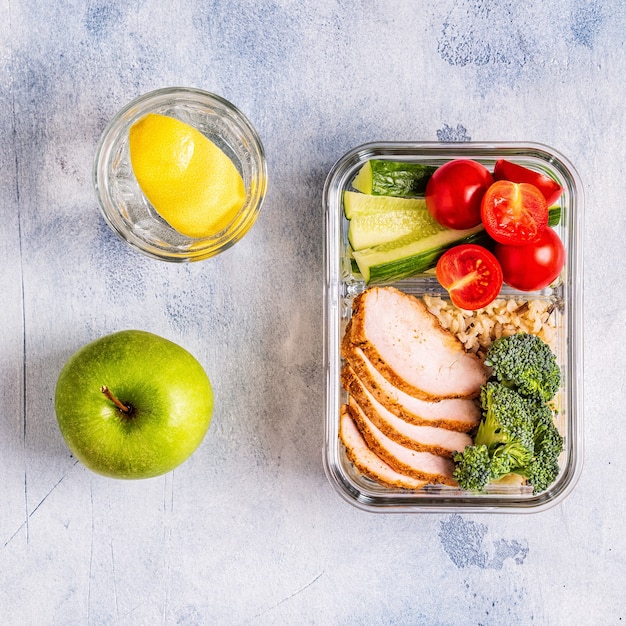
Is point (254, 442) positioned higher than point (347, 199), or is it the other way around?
point (347, 199)

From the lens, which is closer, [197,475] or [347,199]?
[347,199]

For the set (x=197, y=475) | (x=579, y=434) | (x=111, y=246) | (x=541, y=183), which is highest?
(x=541, y=183)

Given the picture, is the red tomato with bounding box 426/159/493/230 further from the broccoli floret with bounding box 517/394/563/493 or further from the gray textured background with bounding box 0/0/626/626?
the broccoli floret with bounding box 517/394/563/493

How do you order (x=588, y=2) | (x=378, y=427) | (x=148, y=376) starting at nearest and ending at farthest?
(x=148, y=376) < (x=378, y=427) < (x=588, y=2)

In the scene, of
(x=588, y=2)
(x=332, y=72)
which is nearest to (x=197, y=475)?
(x=332, y=72)

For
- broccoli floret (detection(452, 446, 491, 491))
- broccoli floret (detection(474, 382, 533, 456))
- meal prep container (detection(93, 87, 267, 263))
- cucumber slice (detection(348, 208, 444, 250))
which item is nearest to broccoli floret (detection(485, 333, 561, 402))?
broccoli floret (detection(474, 382, 533, 456))

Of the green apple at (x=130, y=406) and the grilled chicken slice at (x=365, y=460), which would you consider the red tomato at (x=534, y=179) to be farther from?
the green apple at (x=130, y=406)

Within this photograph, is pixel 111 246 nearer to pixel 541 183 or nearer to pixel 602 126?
pixel 541 183

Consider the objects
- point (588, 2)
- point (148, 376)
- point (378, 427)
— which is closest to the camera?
point (148, 376)
